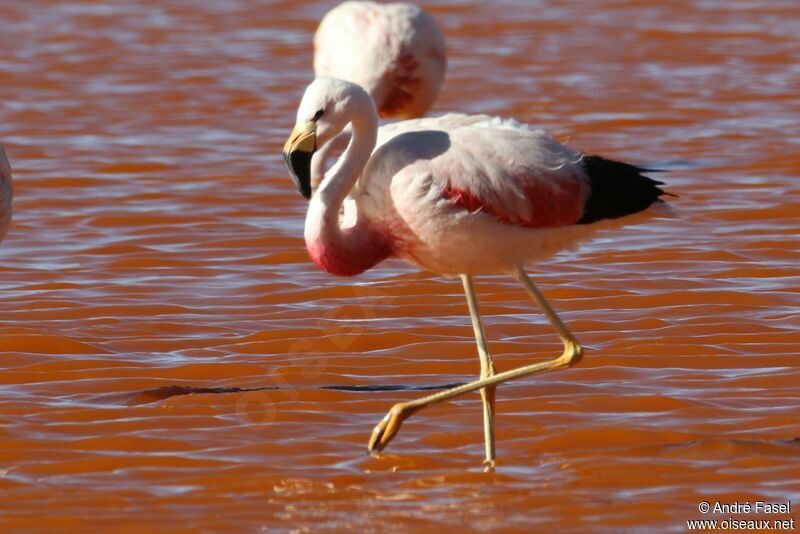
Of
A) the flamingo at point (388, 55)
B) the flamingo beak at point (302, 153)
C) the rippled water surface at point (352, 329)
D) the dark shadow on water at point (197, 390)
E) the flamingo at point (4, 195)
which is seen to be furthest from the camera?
the flamingo at point (388, 55)

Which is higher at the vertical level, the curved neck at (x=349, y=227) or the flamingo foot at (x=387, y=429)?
the curved neck at (x=349, y=227)

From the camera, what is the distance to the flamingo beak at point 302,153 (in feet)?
17.7

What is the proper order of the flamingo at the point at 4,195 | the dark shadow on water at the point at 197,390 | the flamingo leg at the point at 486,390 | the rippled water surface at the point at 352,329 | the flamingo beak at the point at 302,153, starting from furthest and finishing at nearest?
the flamingo at the point at 4,195, the dark shadow on water at the point at 197,390, the flamingo leg at the point at 486,390, the flamingo beak at the point at 302,153, the rippled water surface at the point at 352,329

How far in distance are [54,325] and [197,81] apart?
6.46 meters

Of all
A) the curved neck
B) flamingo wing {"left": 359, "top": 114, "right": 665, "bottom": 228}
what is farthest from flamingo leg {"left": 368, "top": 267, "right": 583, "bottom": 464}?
the curved neck

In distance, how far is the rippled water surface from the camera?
530 cm

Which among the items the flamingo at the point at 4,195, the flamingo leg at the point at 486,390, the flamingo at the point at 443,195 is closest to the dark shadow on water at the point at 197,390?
the flamingo leg at the point at 486,390

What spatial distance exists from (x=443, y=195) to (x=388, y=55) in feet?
14.6

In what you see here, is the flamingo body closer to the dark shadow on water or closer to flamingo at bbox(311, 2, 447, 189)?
flamingo at bbox(311, 2, 447, 189)

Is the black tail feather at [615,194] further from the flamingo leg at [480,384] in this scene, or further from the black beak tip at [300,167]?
the black beak tip at [300,167]

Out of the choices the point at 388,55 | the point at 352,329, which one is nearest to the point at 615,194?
the point at 352,329

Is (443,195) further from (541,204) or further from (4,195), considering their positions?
(4,195)

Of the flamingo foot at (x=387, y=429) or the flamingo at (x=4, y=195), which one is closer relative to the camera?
the flamingo foot at (x=387, y=429)

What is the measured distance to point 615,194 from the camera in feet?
18.5
